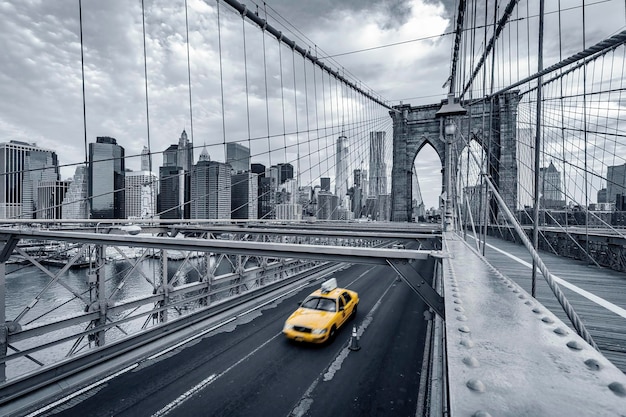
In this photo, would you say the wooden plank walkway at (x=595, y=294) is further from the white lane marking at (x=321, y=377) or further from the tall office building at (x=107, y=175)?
the tall office building at (x=107, y=175)

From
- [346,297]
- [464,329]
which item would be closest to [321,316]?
[346,297]

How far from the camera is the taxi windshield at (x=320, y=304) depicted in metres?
11.5

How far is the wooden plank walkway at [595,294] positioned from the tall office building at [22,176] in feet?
60.3

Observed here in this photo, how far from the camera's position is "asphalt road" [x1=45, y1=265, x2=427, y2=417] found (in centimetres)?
686

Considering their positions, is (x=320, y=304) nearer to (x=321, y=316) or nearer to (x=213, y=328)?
(x=321, y=316)

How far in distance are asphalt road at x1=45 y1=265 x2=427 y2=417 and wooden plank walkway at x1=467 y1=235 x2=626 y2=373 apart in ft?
12.7

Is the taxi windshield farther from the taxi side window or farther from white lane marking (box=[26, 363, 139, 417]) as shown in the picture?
white lane marking (box=[26, 363, 139, 417])

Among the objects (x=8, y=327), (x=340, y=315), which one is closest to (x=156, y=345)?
(x=8, y=327)

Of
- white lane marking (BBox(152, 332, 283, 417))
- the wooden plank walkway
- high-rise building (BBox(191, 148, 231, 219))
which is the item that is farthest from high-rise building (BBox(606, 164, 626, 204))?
high-rise building (BBox(191, 148, 231, 219))

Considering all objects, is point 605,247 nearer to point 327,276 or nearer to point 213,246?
point 213,246

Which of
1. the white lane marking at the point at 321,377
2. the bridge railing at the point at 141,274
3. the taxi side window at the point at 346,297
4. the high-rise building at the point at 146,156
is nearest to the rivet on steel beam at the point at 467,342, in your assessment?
the bridge railing at the point at 141,274

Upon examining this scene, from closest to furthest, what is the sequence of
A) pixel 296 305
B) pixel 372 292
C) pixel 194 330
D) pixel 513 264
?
pixel 513 264 < pixel 194 330 < pixel 296 305 < pixel 372 292

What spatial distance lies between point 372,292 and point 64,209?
2198cm

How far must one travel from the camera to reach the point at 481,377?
946 mm
